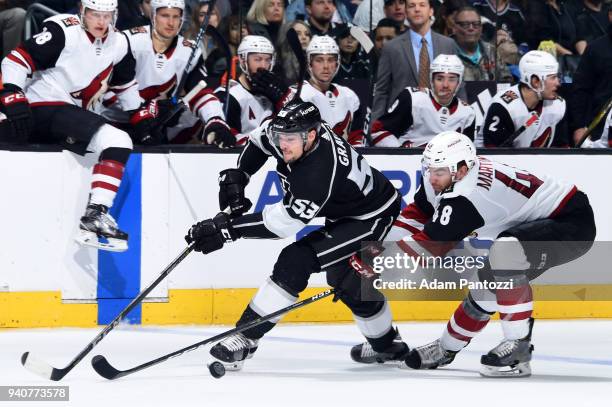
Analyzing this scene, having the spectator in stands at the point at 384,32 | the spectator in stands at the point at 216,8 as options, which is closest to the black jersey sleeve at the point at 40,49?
the spectator in stands at the point at 216,8

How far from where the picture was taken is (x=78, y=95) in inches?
290

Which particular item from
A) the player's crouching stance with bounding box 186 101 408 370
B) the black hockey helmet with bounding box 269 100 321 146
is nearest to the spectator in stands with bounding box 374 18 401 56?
the player's crouching stance with bounding box 186 101 408 370

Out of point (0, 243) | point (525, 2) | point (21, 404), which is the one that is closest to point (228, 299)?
point (0, 243)

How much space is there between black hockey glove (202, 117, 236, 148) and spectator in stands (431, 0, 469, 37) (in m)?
2.18

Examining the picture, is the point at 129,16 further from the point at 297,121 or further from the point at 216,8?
the point at 297,121

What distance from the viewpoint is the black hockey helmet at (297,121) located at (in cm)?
588

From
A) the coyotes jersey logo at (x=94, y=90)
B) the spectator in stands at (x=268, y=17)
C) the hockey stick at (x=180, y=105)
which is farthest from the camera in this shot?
the spectator in stands at (x=268, y=17)

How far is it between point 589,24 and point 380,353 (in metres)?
4.18

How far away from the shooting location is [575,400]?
5.41m

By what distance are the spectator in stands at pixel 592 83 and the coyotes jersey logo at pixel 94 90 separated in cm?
309

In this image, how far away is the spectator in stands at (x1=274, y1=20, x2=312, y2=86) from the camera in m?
8.55

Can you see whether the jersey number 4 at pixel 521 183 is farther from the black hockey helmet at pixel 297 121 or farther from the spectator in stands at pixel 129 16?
the spectator in stands at pixel 129 16

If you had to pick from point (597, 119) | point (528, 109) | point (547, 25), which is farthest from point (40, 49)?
point (547, 25)

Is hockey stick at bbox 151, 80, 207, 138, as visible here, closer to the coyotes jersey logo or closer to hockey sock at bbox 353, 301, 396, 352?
the coyotes jersey logo
